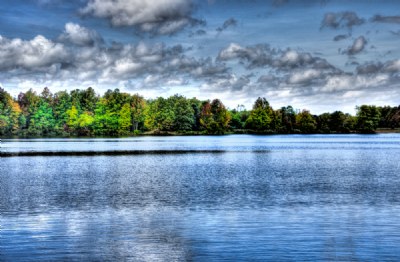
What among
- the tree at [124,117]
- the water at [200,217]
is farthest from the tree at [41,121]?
the water at [200,217]

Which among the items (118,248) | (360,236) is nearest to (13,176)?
(118,248)

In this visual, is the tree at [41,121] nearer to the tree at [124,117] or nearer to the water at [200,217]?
the tree at [124,117]

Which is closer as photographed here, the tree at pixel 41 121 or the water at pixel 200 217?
the water at pixel 200 217

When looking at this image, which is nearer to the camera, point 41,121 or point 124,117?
point 41,121

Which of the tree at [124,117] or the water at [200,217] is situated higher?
the tree at [124,117]

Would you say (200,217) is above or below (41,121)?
below

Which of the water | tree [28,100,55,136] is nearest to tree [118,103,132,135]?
tree [28,100,55,136]

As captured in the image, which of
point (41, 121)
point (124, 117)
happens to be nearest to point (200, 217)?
point (124, 117)

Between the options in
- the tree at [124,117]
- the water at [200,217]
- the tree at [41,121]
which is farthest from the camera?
the tree at [124,117]

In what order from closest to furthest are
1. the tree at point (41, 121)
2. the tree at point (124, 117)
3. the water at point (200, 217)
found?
the water at point (200, 217), the tree at point (41, 121), the tree at point (124, 117)

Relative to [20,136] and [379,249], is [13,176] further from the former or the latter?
[20,136]

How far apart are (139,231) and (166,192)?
13.6m

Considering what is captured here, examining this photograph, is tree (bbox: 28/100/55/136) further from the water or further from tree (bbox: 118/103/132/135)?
the water

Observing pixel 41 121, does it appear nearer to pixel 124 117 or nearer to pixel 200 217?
pixel 124 117
